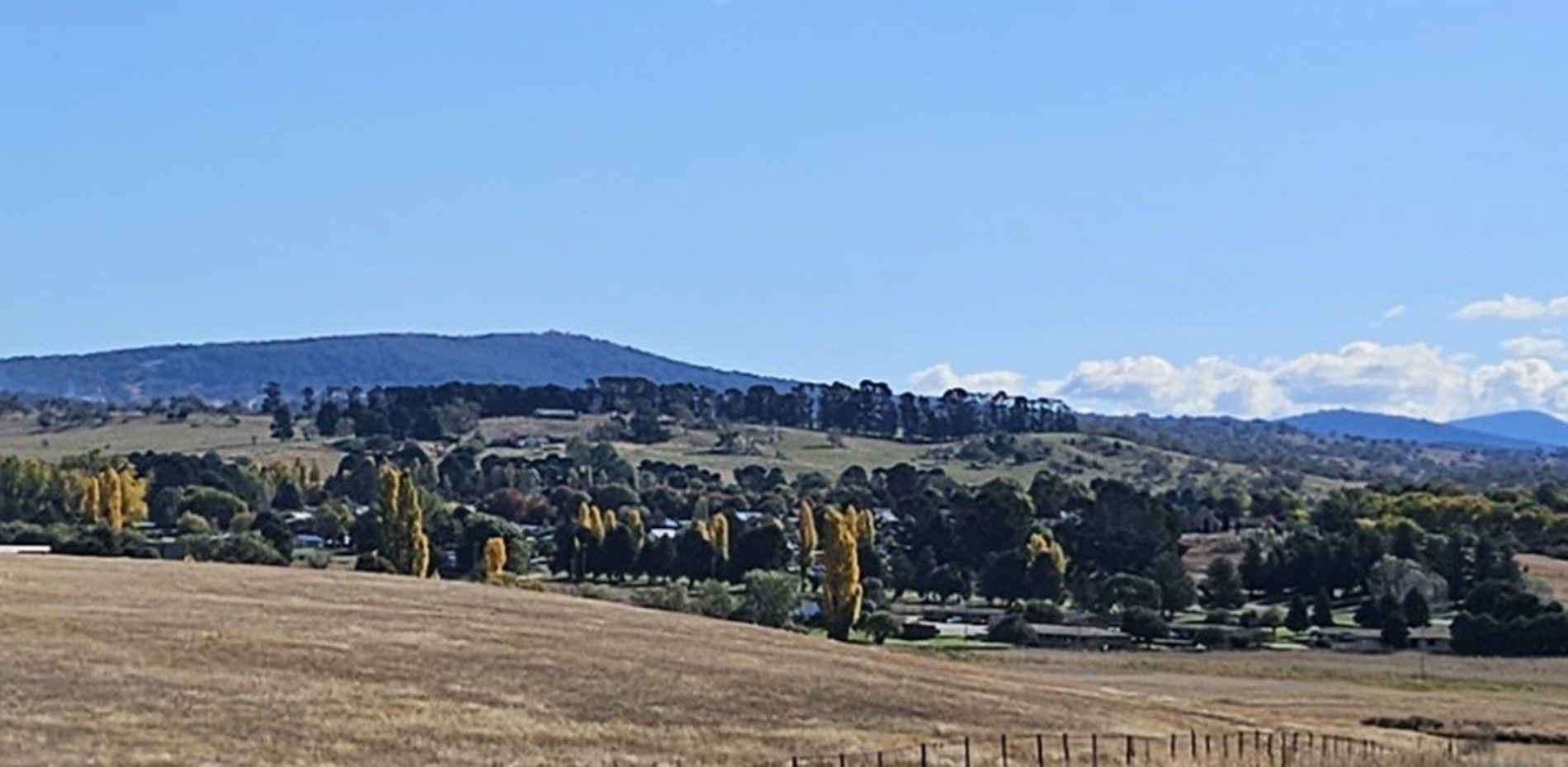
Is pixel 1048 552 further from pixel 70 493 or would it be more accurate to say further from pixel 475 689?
pixel 475 689

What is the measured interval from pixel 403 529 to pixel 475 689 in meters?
73.1

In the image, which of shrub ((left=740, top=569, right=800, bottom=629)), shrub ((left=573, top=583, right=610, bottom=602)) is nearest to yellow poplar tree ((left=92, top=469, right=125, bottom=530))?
shrub ((left=573, top=583, right=610, bottom=602))

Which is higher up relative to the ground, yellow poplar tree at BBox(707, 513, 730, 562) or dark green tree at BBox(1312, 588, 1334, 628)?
yellow poplar tree at BBox(707, 513, 730, 562)

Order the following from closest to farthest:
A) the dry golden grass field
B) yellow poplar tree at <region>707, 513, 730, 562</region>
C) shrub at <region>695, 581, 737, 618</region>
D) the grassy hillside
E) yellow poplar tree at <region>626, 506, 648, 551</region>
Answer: the grassy hillside < the dry golden grass field < shrub at <region>695, 581, 737, 618</region> < yellow poplar tree at <region>626, 506, 648, 551</region> < yellow poplar tree at <region>707, 513, 730, 562</region>

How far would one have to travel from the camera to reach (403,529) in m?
122

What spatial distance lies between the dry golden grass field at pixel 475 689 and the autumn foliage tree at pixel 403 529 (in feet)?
122

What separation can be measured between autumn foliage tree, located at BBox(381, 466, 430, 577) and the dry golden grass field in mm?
37103

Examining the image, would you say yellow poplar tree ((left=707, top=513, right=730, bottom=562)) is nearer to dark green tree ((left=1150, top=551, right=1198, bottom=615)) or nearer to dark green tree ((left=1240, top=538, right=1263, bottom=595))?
dark green tree ((left=1150, top=551, right=1198, bottom=615))

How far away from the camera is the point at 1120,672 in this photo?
9094cm

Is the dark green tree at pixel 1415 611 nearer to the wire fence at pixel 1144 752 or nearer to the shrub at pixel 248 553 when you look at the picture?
the shrub at pixel 248 553

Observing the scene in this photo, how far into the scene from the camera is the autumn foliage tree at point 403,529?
398 feet

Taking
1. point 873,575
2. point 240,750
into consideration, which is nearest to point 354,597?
point 240,750

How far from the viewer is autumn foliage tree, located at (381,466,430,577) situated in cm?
12138

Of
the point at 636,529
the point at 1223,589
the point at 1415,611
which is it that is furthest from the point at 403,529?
the point at 1415,611
